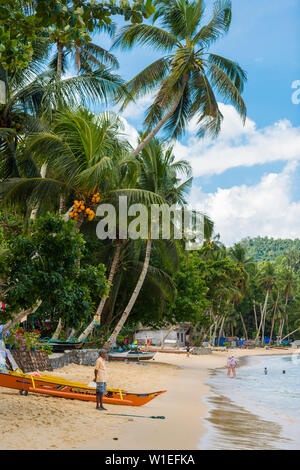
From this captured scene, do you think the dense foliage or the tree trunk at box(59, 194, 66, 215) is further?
the dense foliage

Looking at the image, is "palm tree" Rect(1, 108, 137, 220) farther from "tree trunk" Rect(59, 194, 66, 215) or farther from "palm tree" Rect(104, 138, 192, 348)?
"palm tree" Rect(104, 138, 192, 348)

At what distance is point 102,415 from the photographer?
8484mm

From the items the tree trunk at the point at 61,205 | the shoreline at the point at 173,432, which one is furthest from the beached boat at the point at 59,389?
the tree trunk at the point at 61,205

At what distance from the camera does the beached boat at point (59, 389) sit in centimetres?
955

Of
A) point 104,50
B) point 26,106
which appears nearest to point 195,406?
point 26,106

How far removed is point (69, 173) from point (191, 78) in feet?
19.5

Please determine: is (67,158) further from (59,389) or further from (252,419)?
(252,419)

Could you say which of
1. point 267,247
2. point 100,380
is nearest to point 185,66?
point 100,380

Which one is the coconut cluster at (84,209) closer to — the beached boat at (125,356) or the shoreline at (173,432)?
the shoreline at (173,432)

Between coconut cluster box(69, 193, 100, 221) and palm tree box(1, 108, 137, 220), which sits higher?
palm tree box(1, 108, 137, 220)

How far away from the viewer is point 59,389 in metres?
9.76

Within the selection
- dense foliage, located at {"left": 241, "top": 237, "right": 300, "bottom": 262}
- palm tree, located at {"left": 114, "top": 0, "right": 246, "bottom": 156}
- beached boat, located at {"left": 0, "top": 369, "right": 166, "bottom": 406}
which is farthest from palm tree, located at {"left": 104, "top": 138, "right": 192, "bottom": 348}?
dense foliage, located at {"left": 241, "top": 237, "right": 300, "bottom": 262}

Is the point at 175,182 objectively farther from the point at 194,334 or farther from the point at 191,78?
the point at 194,334

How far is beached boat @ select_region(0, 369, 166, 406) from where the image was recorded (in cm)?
955
